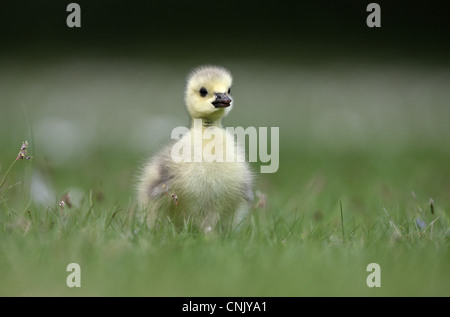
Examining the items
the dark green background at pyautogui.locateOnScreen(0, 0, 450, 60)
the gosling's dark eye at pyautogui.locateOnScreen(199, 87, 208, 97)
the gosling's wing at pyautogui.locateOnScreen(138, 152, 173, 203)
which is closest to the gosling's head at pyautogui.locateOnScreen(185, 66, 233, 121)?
the gosling's dark eye at pyautogui.locateOnScreen(199, 87, 208, 97)

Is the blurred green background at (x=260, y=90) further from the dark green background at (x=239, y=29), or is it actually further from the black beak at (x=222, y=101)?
the black beak at (x=222, y=101)

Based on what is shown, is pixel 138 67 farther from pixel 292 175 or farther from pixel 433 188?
pixel 433 188

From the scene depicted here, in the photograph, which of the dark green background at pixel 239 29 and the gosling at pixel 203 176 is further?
the dark green background at pixel 239 29

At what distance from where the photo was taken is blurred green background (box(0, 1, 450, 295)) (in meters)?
6.77

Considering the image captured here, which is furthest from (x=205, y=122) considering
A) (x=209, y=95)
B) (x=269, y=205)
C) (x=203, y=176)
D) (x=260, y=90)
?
(x=260, y=90)

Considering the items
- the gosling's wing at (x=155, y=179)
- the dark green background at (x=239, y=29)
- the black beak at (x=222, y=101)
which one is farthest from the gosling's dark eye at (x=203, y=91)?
the dark green background at (x=239, y=29)

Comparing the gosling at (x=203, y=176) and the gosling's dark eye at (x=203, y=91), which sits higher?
the gosling's dark eye at (x=203, y=91)

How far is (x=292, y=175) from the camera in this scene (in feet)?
23.5

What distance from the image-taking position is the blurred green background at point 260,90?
677 centimetres

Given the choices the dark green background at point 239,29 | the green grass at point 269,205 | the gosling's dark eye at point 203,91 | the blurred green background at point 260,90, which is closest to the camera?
the green grass at point 269,205

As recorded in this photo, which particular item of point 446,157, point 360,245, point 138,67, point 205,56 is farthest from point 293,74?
point 360,245

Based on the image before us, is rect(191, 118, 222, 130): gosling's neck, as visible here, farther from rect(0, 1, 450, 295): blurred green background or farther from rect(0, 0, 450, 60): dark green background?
rect(0, 0, 450, 60): dark green background

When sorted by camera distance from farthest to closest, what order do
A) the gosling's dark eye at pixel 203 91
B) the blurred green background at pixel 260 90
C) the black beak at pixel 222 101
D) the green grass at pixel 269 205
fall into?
the blurred green background at pixel 260 90, the gosling's dark eye at pixel 203 91, the black beak at pixel 222 101, the green grass at pixel 269 205

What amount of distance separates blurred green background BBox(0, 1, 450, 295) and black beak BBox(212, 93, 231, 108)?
63 centimetres
